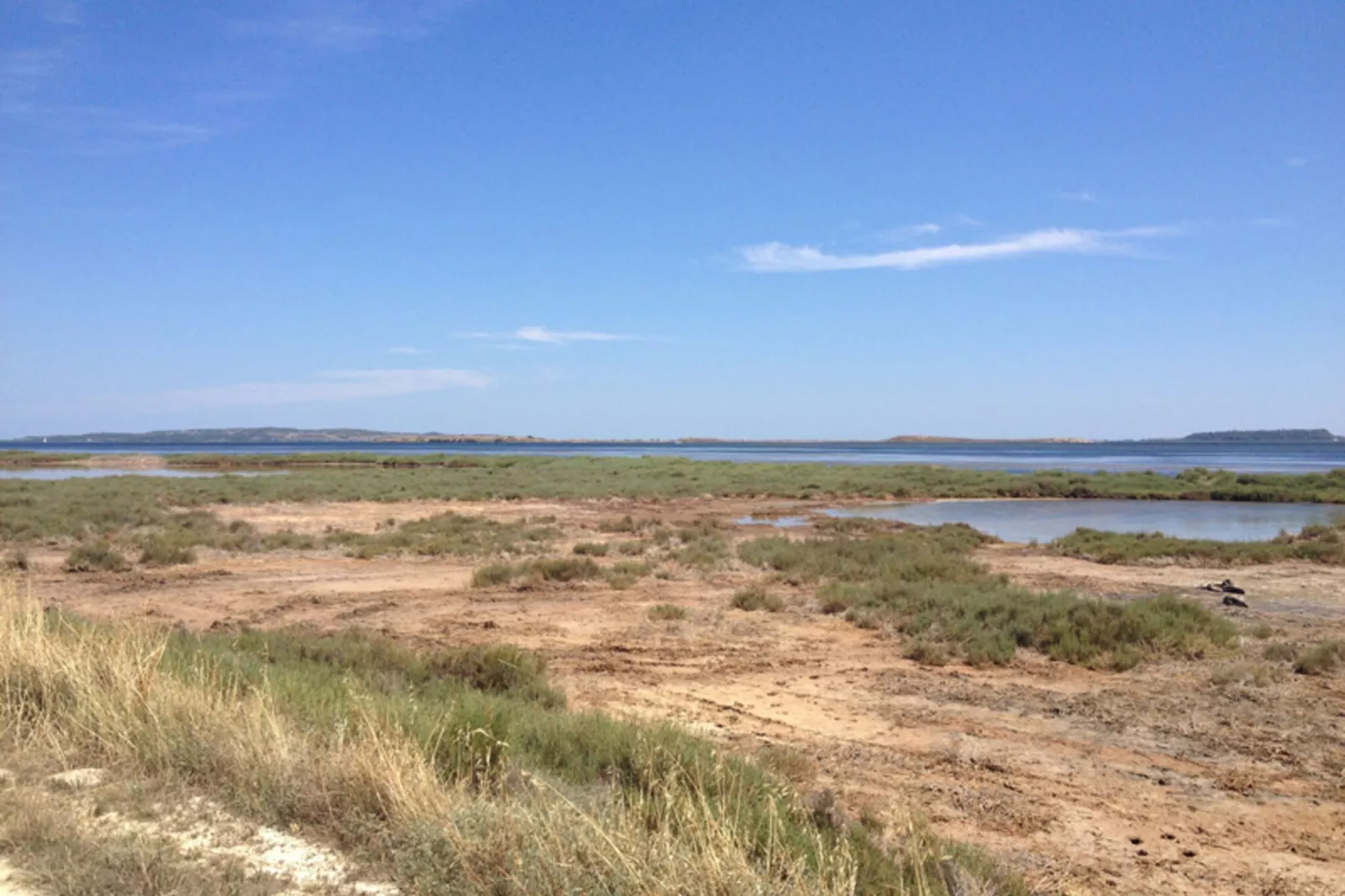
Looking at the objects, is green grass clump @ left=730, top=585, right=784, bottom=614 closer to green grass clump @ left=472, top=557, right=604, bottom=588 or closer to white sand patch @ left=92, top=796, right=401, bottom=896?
green grass clump @ left=472, top=557, right=604, bottom=588

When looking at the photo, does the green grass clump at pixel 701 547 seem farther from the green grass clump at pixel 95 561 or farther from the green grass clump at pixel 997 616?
the green grass clump at pixel 95 561

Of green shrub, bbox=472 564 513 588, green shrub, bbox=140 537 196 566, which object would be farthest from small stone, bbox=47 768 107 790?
green shrub, bbox=140 537 196 566

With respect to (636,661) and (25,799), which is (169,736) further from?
(636,661)

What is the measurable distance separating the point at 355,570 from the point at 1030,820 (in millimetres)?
17224

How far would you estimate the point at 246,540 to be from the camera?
24.6 meters

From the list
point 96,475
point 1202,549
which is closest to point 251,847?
point 1202,549

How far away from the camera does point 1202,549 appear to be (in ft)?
76.1

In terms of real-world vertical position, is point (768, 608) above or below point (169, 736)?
below

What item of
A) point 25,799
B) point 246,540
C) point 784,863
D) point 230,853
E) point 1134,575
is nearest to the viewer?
point 784,863

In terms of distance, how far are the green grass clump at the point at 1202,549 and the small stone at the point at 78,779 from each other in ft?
71.8

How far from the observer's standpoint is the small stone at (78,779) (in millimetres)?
5816

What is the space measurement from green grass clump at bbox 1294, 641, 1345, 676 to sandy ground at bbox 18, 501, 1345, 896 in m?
0.21

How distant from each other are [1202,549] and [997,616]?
12.2m

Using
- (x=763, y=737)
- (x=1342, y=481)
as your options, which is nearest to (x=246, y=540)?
(x=763, y=737)
